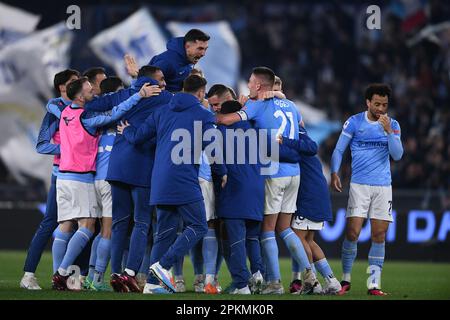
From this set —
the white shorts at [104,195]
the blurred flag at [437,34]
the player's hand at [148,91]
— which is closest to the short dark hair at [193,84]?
the player's hand at [148,91]

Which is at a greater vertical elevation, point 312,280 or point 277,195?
point 277,195

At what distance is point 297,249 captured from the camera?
31.6 ft

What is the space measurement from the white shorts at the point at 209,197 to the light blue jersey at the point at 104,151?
95 centimetres

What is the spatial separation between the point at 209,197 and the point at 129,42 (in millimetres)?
10882

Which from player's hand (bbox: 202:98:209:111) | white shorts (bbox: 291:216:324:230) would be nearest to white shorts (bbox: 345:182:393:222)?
white shorts (bbox: 291:216:324:230)

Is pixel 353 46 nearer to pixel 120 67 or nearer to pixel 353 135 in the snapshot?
pixel 120 67

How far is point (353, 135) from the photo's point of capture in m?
10.4

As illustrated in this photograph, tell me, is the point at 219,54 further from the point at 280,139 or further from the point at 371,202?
the point at 280,139

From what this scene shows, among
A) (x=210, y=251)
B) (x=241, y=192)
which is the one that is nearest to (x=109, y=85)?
(x=241, y=192)

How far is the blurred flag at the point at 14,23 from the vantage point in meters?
20.8

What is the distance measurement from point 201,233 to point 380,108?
244 centimetres

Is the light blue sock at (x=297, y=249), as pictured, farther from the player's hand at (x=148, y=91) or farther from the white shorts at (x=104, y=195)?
the player's hand at (x=148, y=91)

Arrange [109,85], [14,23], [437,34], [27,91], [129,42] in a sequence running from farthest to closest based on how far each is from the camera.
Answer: [437,34]
[14,23]
[129,42]
[27,91]
[109,85]

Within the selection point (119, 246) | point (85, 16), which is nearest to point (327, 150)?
point (85, 16)
